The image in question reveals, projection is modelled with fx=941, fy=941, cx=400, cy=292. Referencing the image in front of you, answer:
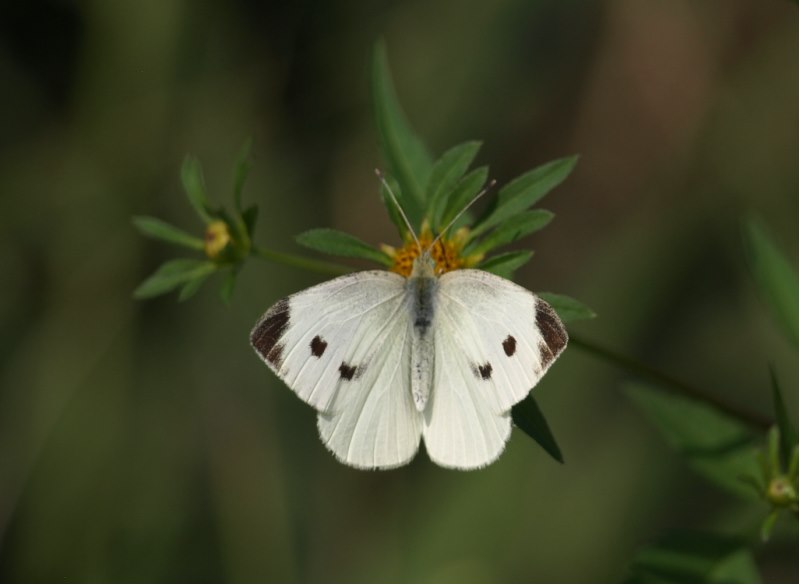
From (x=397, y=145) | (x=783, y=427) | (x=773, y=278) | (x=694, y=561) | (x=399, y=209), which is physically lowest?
(x=694, y=561)

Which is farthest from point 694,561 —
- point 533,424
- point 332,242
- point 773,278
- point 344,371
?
point 332,242

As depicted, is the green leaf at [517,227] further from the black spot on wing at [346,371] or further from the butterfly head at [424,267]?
the black spot on wing at [346,371]

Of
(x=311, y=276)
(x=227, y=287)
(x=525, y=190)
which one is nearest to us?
(x=525, y=190)

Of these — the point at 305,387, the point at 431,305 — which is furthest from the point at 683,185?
the point at 305,387

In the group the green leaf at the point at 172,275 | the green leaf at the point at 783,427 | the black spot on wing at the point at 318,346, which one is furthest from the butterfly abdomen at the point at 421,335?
the green leaf at the point at 783,427

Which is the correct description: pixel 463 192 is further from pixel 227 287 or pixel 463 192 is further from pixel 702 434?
pixel 702 434
